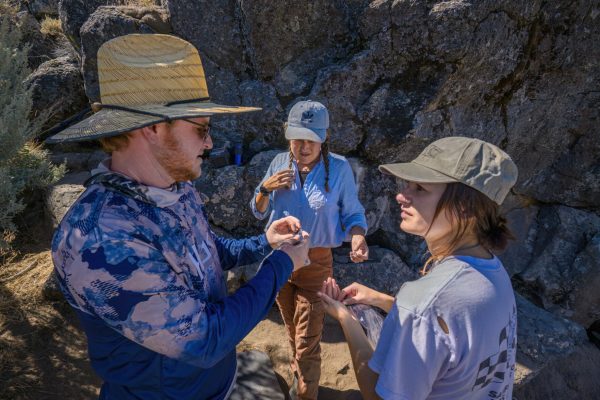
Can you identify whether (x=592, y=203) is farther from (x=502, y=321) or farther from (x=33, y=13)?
(x=33, y=13)

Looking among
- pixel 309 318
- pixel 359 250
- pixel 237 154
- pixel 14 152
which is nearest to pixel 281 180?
pixel 359 250

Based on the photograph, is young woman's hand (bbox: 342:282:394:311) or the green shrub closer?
young woman's hand (bbox: 342:282:394:311)

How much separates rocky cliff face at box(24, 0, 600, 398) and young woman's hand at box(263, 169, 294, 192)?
62.5 inches

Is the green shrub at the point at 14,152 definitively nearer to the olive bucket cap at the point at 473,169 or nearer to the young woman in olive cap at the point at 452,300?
the young woman in olive cap at the point at 452,300

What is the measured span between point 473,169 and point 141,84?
4.02 ft

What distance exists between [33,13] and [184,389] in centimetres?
940

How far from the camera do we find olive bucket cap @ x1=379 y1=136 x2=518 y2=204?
140cm

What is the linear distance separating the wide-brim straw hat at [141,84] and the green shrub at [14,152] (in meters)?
3.67

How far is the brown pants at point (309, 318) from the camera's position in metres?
2.87

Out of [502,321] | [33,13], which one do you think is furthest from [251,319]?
[33,13]

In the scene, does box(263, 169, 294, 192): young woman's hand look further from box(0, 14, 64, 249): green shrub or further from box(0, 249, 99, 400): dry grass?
box(0, 14, 64, 249): green shrub

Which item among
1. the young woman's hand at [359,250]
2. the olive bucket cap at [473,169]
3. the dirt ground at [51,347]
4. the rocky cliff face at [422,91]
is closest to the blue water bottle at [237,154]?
the rocky cliff face at [422,91]

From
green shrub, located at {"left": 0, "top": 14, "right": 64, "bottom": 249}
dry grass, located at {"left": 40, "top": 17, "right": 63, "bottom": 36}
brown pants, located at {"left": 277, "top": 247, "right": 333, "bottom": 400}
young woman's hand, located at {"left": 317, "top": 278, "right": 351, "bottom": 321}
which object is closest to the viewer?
young woman's hand, located at {"left": 317, "top": 278, "right": 351, "bottom": 321}

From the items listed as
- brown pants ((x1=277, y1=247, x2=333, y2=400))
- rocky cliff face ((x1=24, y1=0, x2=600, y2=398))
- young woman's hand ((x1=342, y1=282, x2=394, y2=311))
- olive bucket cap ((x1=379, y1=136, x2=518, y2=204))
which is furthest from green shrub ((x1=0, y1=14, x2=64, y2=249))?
olive bucket cap ((x1=379, y1=136, x2=518, y2=204))
